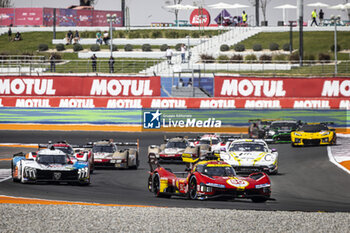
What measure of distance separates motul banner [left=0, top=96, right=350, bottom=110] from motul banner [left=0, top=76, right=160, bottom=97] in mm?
3225

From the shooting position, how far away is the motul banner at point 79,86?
51.4m

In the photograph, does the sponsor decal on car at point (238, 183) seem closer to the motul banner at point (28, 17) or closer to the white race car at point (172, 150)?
the white race car at point (172, 150)

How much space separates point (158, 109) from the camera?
45281 millimetres

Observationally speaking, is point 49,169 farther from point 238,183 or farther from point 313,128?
point 313,128

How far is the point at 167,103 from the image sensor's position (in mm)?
47719

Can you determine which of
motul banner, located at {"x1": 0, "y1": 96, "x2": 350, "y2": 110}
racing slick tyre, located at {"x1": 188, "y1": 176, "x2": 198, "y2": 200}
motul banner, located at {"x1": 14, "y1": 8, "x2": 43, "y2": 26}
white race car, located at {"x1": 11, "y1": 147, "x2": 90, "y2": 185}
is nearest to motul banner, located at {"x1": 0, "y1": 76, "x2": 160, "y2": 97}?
motul banner, located at {"x1": 0, "y1": 96, "x2": 350, "y2": 110}

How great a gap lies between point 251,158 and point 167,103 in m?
21.7

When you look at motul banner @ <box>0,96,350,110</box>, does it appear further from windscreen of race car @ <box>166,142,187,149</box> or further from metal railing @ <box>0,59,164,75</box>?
windscreen of race car @ <box>166,142,187,149</box>

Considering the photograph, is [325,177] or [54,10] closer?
[325,177]

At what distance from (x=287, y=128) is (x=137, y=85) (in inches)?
618

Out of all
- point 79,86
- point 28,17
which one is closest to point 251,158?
point 79,86

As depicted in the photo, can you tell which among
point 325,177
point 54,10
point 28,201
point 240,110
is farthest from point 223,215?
point 54,10

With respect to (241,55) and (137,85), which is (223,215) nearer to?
(137,85)

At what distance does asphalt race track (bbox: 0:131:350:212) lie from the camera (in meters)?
19.2
